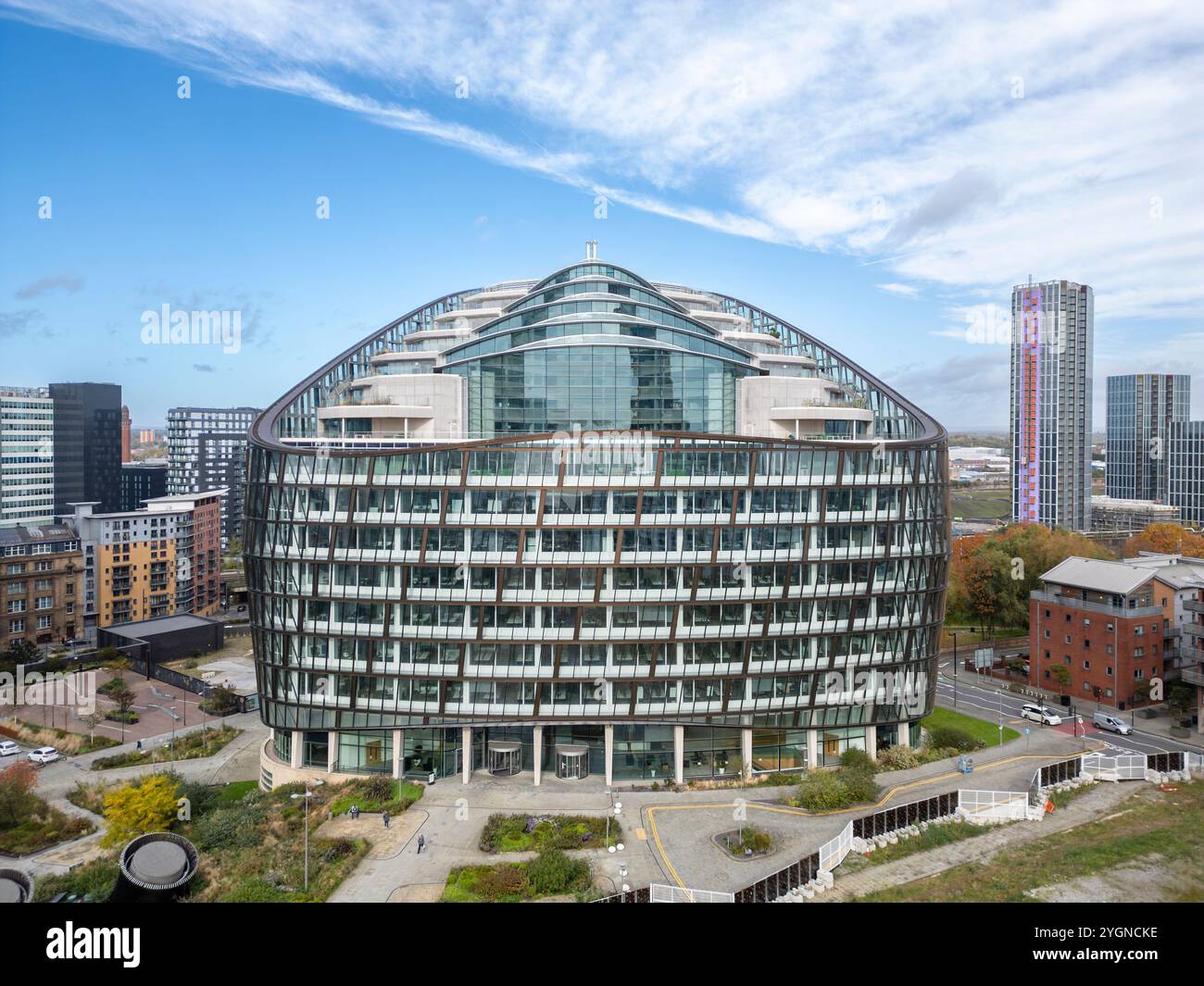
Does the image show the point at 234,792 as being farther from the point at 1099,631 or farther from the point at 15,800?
the point at 1099,631

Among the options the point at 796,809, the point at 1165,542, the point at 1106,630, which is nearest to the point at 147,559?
the point at 796,809

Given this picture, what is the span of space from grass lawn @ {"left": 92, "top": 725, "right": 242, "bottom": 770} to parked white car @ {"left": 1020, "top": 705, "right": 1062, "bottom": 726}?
188 feet

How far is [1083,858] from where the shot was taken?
26.8 m

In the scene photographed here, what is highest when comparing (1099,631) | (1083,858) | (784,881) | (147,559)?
(147,559)

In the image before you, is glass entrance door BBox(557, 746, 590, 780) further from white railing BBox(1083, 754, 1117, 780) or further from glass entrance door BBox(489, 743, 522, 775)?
white railing BBox(1083, 754, 1117, 780)

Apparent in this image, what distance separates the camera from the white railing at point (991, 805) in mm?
34406

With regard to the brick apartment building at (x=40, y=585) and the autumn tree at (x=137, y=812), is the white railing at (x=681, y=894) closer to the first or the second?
the autumn tree at (x=137, y=812)

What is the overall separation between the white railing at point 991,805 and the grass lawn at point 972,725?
11.6 meters

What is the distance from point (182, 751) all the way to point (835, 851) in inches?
1738

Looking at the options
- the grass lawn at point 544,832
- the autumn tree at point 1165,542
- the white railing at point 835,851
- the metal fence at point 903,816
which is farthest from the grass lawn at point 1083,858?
the autumn tree at point 1165,542

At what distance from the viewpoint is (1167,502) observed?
132125 mm

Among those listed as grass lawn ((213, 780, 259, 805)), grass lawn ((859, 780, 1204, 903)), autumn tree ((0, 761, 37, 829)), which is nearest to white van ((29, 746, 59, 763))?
autumn tree ((0, 761, 37, 829))

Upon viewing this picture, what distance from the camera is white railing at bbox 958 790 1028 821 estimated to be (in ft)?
113
